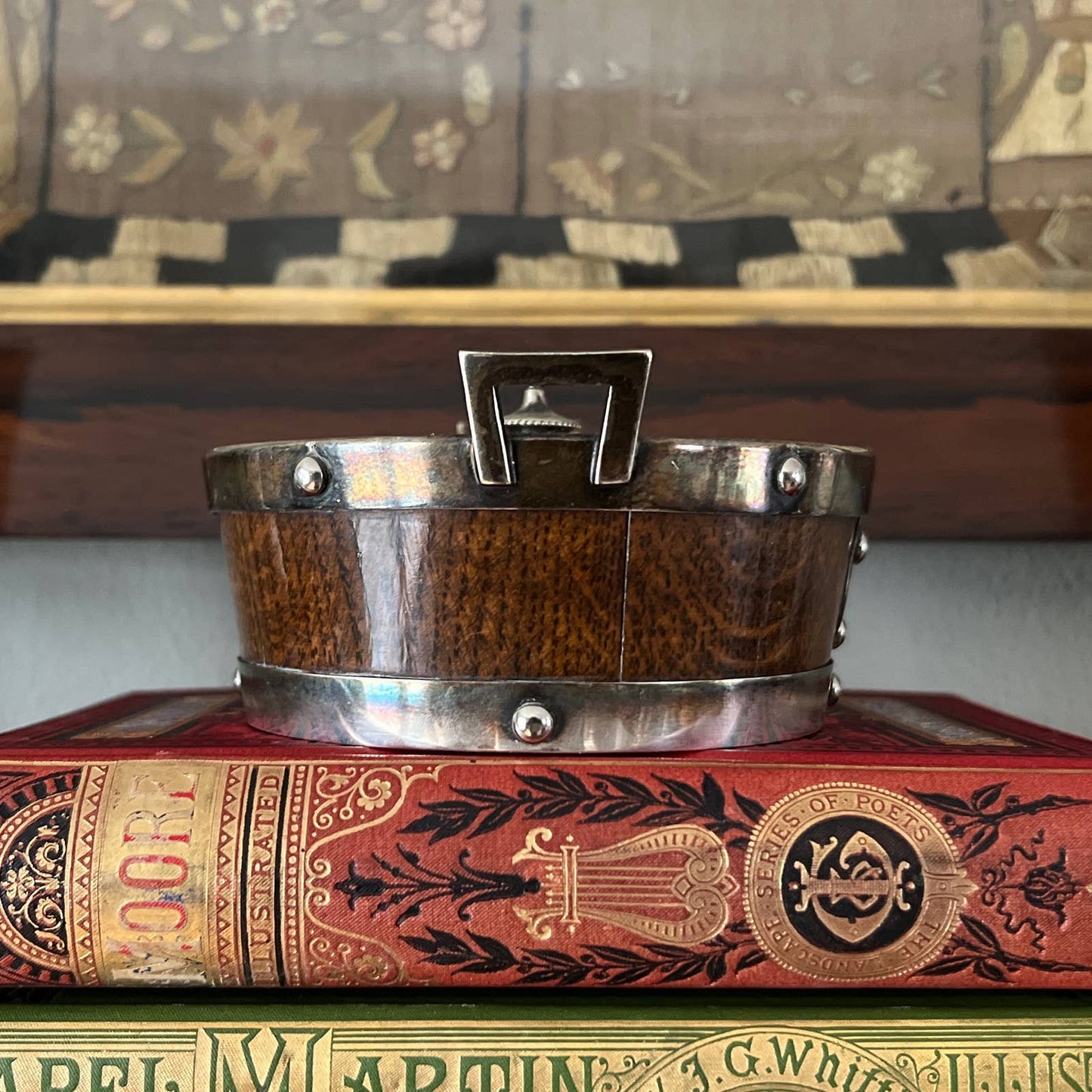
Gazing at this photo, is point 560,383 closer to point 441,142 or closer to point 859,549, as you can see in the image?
point 859,549

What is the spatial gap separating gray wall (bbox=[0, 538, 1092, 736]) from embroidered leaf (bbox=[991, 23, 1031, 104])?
0.28 m

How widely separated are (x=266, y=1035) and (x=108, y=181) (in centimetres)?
49

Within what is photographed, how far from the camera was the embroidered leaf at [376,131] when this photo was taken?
58cm

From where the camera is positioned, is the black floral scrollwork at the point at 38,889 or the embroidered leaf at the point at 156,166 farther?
the embroidered leaf at the point at 156,166

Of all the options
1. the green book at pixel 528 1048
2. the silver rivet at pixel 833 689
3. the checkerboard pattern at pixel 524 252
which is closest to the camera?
the green book at pixel 528 1048

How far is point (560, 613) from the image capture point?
1.20 ft

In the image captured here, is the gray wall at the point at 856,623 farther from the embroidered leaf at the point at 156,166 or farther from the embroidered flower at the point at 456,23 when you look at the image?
the embroidered flower at the point at 456,23

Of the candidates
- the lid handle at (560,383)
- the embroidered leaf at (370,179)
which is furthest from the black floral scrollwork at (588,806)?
the embroidered leaf at (370,179)

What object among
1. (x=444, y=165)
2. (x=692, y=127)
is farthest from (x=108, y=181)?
(x=692, y=127)

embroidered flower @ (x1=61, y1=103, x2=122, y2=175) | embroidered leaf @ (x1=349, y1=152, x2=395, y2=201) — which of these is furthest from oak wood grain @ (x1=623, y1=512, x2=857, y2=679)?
embroidered flower @ (x1=61, y1=103, x2=122, y2=175)

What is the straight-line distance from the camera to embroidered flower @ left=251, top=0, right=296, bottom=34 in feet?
1.92

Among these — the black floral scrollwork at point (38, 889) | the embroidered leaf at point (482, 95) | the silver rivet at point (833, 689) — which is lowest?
the black floral scrollwork at point (38, 889)

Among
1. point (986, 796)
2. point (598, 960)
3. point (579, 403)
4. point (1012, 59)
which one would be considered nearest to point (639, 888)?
point (598, 960)

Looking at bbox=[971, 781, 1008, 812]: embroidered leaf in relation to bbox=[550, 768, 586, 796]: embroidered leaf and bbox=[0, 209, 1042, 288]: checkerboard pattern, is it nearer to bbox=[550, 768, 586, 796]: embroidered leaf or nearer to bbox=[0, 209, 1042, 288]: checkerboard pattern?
bbox=[550, 768, 586, 796]: embroidered leaf
